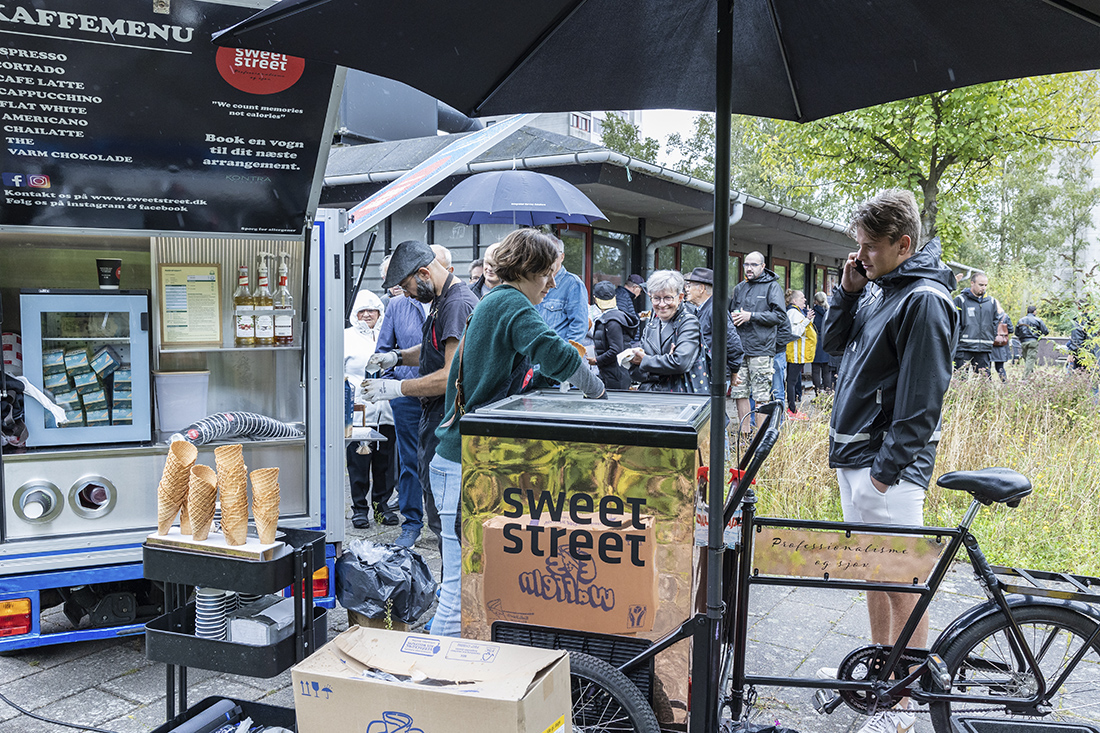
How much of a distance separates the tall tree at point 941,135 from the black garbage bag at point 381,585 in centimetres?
925

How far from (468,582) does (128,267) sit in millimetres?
2402

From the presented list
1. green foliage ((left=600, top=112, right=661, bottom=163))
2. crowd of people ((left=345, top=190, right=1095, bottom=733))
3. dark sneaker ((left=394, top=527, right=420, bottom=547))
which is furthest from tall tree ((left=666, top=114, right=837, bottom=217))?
crowd of people ((left=345, top=190, right=1095, bottom=733))

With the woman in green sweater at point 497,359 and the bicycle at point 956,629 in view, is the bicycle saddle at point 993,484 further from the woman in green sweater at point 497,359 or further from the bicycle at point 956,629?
the woman in green sweater at point 497,359

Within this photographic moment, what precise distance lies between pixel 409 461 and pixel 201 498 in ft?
9.47

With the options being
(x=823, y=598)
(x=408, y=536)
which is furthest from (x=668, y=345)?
(x=408, y=536)

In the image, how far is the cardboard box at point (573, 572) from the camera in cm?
253

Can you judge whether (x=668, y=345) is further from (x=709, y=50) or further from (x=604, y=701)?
(x=604, y=701)

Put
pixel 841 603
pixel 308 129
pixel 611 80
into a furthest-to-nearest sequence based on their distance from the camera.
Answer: pixel 841 603, pixel 308 129, pixel 611 80

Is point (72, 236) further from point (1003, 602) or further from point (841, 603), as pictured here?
point (841, 603)

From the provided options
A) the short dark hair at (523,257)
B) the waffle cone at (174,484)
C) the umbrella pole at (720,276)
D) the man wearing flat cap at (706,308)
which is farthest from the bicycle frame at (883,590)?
the man wearing flat cap at (706,308)

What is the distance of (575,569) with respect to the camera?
8.53 ft

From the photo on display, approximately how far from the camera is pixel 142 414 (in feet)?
12.4

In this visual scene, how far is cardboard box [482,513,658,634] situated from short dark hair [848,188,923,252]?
56.4 inches

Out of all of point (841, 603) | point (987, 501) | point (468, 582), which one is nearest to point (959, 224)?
point (841, 603)
